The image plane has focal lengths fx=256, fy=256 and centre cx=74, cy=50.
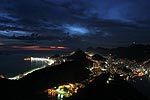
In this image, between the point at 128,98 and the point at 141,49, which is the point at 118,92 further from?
the point at 141,49

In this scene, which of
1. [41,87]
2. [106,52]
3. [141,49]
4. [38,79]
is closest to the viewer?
[41,87]

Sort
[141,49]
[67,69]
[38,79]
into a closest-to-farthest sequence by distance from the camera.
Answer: [38,79] → [67,69] → [141,49]

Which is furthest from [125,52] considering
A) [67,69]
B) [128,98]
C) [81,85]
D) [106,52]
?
[128,98]

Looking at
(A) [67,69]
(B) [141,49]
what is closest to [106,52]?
(B) [141,49]

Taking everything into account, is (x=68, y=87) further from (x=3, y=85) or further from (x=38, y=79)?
(x=3, y=85)

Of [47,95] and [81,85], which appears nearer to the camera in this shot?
[47,95]

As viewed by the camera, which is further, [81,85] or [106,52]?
[106,52]

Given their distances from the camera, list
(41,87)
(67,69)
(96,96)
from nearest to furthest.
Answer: (96,96) < (41,87) < (67,69)

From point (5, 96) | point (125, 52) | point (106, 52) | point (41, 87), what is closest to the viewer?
point (5, 96)
